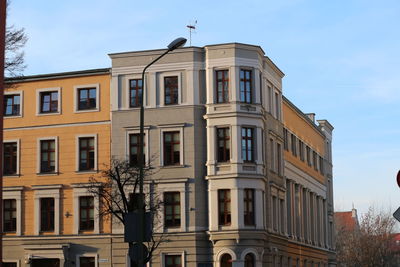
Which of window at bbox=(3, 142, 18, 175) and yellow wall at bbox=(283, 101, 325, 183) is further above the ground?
yellow wall at bbox=(283, 101, 325, 183)

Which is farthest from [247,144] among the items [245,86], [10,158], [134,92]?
[10,158]

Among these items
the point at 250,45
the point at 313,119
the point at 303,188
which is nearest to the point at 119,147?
the point at 250,45

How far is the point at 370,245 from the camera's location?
96.2m

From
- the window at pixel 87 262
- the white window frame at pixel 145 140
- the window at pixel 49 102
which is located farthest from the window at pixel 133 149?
the window at pixel 87 262

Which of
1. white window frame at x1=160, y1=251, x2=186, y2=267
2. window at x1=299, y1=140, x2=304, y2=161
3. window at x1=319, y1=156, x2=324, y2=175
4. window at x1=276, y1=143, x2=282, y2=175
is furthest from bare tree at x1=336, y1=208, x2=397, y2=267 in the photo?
white window frame at x1=160, y1=251, x2=186, y2=267

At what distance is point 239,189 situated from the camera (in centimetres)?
5253

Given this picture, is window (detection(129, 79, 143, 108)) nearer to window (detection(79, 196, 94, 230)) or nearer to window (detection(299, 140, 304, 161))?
window (detection(79, 196, 94, 230))

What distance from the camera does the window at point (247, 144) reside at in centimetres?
5353

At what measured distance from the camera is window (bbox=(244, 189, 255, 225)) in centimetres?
5294

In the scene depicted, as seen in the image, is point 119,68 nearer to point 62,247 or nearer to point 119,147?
point 119,147

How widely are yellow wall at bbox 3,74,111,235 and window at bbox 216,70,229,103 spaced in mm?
7557

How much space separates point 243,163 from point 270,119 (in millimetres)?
6495

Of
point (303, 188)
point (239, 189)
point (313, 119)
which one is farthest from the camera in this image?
point (313, 119)

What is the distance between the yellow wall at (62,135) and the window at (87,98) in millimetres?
470
